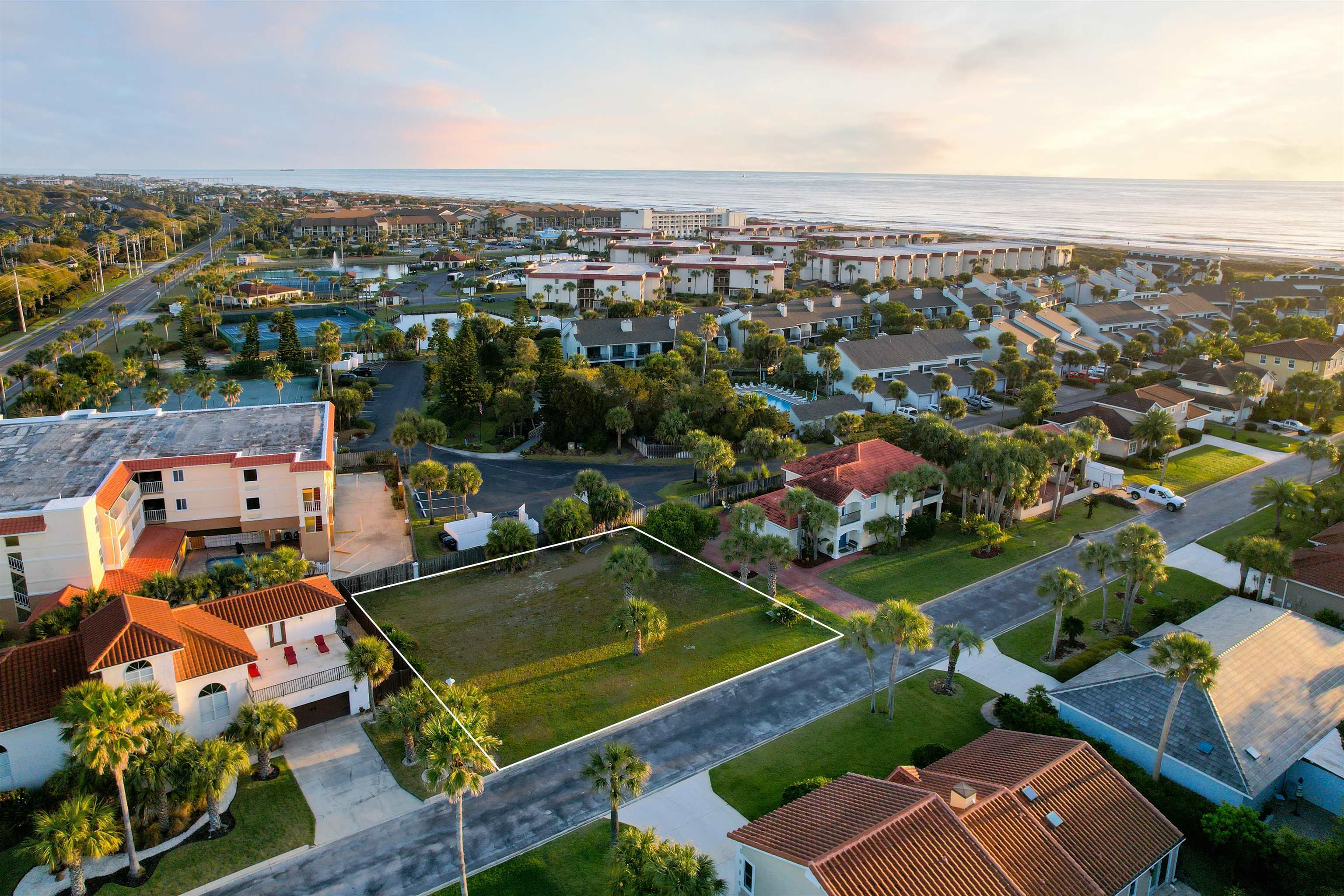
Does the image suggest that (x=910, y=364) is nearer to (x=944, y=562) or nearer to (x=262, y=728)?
(x=944, y=562)

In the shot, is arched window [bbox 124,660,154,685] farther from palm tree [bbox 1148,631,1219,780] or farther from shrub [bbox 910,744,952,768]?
palm tree [bbox 1148,631,1219,780]

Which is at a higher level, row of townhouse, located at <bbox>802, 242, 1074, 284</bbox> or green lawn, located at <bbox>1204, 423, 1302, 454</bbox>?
row of townhouse, located at <bbox>802, 242, 1074, 284</bbox>

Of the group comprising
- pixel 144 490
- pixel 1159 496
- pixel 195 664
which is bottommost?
pixel 1159 496

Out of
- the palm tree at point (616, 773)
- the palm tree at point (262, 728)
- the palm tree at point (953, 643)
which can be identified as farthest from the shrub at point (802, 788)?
A: the palm tree at point (262, 728)

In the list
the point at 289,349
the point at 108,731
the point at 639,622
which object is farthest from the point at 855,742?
the point at 289,349

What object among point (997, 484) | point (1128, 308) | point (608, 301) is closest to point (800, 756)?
point (997, 484)

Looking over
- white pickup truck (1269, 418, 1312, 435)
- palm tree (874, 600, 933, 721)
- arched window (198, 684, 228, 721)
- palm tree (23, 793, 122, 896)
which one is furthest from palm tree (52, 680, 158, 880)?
white pickup truck (1269, 418, 1312, 435)
